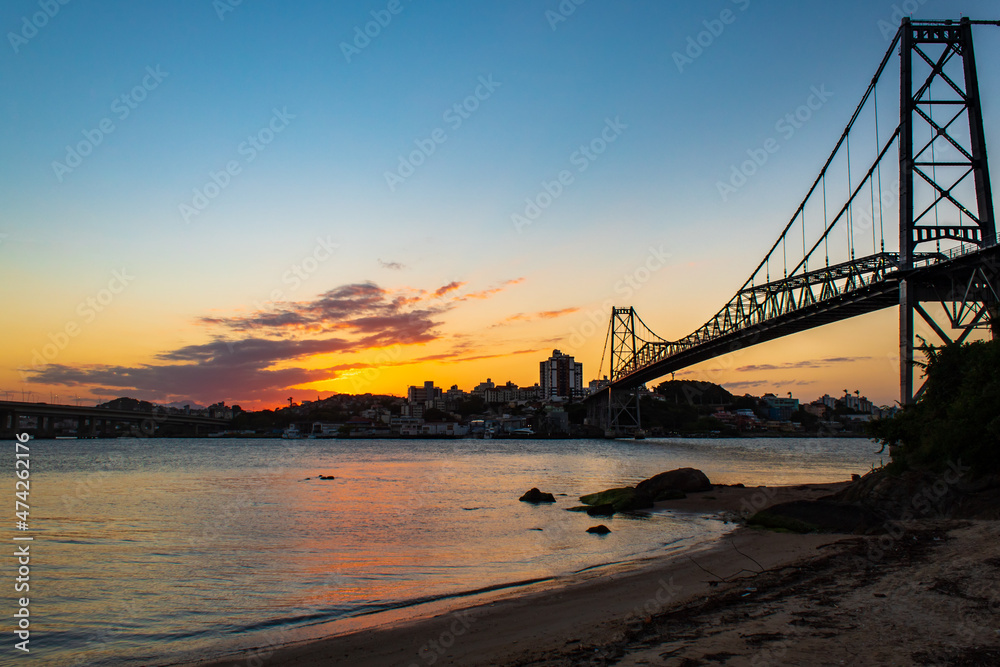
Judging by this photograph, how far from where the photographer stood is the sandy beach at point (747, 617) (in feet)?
21.6

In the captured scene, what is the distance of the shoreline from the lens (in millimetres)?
8383

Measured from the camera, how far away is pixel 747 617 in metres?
8.01

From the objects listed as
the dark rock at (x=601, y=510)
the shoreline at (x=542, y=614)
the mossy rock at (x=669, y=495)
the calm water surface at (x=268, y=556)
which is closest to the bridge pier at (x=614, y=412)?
the calm water surface at (x=268, y=556)

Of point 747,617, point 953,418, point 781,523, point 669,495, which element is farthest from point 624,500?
point 747,617

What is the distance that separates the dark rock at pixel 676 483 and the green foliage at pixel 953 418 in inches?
345

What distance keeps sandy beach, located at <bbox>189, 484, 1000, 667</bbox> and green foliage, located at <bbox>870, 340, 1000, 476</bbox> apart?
10.8ft

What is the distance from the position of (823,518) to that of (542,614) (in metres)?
9.93

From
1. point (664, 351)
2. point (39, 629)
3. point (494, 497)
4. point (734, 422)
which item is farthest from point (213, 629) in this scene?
point (734, 422)

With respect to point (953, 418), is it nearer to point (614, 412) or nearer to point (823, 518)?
point (823, 518)

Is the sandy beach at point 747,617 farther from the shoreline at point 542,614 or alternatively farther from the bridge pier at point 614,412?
the bridge pier at point 614,412

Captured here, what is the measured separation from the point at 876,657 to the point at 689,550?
9707 millimetres

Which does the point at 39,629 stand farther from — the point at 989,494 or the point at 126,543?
the point at 989,494

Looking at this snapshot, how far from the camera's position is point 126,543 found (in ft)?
59.9

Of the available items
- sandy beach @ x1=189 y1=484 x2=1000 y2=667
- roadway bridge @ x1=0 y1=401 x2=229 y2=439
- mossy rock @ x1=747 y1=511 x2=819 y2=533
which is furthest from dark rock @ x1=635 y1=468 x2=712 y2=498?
roadway bridge @ x1=0 y1=401 x2=229 y2=439
